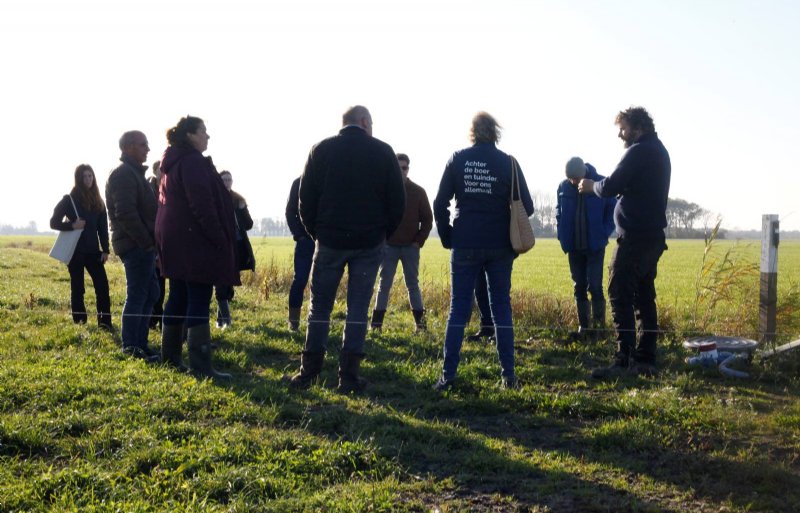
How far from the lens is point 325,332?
6305 mm

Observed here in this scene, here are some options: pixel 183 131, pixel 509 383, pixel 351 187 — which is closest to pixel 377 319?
pixel 509 383

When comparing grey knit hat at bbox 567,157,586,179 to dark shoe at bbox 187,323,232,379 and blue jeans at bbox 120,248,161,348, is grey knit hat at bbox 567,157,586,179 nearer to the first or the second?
dark shoe at bbox 187,323,232,379

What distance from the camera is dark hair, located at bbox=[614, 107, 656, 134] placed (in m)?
6.77

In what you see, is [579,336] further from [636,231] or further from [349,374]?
[349,374]

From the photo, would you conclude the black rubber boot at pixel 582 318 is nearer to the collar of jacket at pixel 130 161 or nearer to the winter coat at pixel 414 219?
the winter coat at pixel 414 219

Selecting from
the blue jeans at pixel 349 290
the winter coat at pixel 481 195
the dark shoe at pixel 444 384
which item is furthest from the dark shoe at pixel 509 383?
the blue jeans at pixel 349 290

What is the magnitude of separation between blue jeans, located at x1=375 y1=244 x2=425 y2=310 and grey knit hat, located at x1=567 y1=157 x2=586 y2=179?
2.17 m

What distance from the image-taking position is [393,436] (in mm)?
4828

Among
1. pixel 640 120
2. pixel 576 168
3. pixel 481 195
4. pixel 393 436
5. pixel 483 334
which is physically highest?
pixel 640 120

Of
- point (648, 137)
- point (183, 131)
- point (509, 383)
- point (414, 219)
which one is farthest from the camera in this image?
point (414, 219)

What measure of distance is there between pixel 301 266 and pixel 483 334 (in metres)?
2.35

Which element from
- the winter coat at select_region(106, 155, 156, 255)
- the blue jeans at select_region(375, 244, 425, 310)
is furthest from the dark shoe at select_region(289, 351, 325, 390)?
the blue jeans at select_region(375, 244, 425, 310)

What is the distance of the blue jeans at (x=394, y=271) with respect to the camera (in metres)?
9.20

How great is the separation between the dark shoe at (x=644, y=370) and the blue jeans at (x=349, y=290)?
2.56 metres
